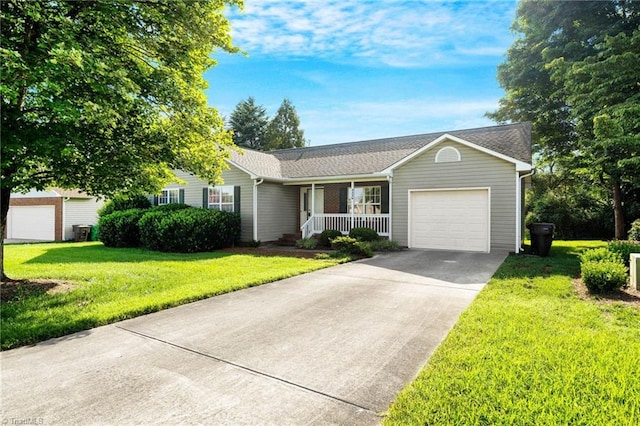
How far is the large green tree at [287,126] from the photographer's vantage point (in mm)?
35938

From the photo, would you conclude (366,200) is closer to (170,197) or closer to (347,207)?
(347,207)

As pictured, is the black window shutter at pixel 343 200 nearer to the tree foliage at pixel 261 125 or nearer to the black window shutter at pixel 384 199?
the black window shutter at pixel 384 199

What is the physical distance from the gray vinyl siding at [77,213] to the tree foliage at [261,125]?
17199mm

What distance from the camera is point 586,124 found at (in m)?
14.5

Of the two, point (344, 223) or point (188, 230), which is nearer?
point (188, 230)

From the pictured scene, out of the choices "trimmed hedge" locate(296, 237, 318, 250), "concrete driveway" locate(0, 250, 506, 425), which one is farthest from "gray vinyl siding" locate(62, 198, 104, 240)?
"concrete driveway" locate(0, 250, 506, 425)

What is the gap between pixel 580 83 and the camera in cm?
1348

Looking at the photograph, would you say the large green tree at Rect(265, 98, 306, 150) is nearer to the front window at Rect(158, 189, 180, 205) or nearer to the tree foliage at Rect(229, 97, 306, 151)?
the tree foliage at Rect(229, 97, 306, 151)

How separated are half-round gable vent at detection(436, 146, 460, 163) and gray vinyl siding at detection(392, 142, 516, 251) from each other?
11cm

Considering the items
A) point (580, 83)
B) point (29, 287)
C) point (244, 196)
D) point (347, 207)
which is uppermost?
point (580, 83)

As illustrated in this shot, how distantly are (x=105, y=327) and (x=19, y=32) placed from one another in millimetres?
4904

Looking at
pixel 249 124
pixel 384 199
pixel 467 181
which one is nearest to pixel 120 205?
pixel 384 199

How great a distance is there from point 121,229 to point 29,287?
28.9 feet

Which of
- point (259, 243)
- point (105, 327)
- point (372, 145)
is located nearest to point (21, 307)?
point (105, 327)
